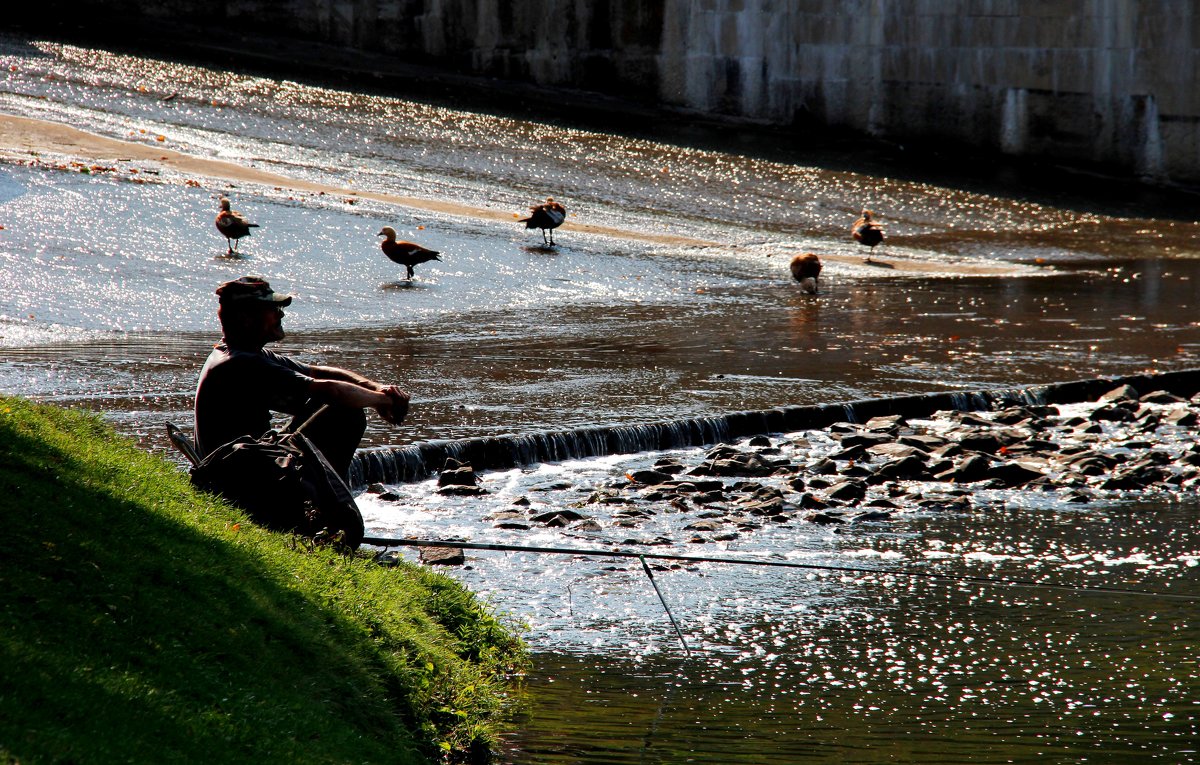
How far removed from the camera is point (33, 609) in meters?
4.37

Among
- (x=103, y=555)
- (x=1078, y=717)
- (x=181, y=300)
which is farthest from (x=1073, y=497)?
(x=181, y=300)

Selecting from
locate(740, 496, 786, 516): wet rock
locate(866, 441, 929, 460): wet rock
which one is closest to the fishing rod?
locate(740, 496, 786, 516): wet rock

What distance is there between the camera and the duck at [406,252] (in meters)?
16.6

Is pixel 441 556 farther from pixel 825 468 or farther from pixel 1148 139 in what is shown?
pixel 1148 139

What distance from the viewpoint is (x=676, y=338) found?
14.1 meters

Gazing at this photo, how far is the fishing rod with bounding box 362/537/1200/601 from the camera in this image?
7.40m

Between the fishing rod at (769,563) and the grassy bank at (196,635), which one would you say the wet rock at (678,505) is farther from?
the grassy bank at (196,635)

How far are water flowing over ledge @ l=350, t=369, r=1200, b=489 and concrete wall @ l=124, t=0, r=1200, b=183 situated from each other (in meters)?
13.4

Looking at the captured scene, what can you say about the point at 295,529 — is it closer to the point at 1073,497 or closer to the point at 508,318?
the point at 1073,497

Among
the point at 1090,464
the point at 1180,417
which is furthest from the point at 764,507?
the point at 1180,417

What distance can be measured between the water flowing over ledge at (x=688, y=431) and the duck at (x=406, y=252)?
685 cm

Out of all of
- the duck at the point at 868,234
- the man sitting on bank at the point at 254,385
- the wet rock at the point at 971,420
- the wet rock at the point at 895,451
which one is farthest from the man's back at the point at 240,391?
the duck at the point at 868,234

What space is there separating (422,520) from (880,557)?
2.80 m

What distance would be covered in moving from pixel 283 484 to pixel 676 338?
27.5ft
